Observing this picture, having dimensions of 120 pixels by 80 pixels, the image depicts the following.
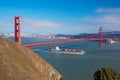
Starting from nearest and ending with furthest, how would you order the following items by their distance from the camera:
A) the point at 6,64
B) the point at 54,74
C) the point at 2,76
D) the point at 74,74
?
1. the point at 2,76
2. the point at 6,64
3. the point at 54,74
4. the point at 74,74

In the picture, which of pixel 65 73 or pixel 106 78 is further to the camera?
pixel 65 73

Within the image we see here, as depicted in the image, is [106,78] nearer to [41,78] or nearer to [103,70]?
[103,70]

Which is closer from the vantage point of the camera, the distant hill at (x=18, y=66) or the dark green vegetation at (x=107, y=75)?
the distant hill at (x=18, y=66)

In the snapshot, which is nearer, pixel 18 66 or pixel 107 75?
pixel 18 66

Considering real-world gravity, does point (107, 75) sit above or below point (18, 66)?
below

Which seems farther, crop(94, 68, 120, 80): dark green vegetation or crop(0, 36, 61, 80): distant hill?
crop(94, 68, 120, 80): dark green vegetation

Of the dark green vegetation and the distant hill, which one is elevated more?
the distant hill

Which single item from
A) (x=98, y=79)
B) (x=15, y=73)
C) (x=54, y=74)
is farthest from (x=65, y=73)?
(x=15, y=73)

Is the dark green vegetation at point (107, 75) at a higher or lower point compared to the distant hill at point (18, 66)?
lower
